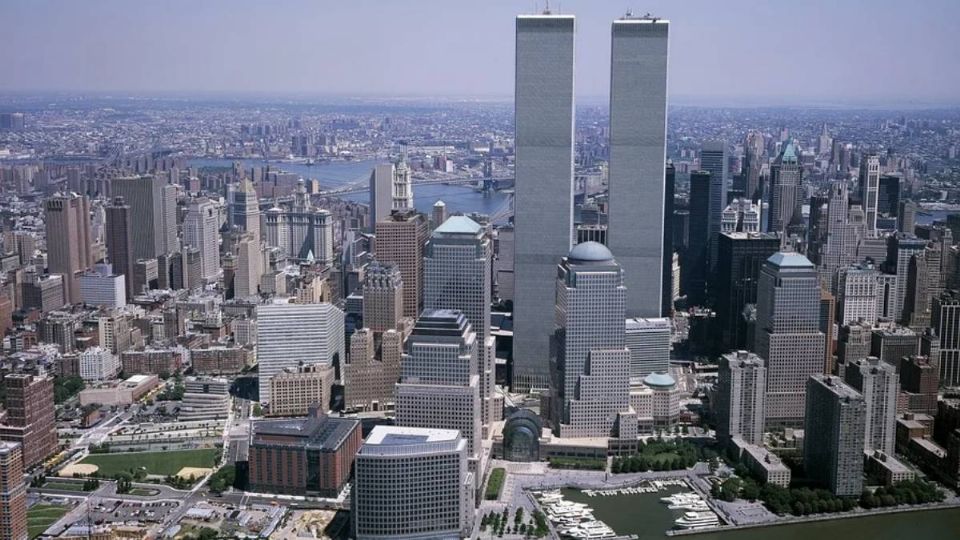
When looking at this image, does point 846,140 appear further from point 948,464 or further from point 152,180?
point 152,180

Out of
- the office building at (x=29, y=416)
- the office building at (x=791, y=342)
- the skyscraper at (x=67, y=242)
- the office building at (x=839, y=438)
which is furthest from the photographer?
the skyscraper at (x=67, y=242)

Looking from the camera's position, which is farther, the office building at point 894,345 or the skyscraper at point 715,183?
the skyscraper at point 715,183

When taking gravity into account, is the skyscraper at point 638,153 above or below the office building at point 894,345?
above

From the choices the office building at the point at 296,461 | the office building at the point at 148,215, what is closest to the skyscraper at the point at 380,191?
the office building at the point at 148,215

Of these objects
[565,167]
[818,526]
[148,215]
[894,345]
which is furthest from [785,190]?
[148,215]

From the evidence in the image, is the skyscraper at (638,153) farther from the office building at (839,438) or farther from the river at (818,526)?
the river at (818,526)

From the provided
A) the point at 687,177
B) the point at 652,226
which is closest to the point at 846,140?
the point at 687,177

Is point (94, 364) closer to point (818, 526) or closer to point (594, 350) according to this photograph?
point (594, 350)
